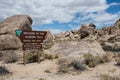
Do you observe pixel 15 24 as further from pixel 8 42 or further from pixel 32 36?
pixel 32 36

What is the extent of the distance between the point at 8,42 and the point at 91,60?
33.3 ft

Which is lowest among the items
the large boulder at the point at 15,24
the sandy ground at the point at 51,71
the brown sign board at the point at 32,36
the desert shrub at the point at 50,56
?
the sandy ground at the point at 51,71

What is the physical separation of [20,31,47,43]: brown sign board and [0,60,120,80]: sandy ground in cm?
162

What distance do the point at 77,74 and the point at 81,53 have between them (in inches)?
129

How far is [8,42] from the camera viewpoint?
74.6ft

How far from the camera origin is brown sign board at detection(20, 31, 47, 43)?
1602cm

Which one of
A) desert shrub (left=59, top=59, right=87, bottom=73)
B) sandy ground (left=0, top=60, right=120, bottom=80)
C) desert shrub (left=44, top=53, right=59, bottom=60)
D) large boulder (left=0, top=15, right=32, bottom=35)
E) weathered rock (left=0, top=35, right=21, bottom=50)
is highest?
large boulder (left=0, top=15, right=32, bottom=35)

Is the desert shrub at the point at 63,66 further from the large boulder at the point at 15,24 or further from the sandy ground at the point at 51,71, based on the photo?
the large boulder at the point at 15,24

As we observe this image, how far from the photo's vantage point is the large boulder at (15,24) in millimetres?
24609

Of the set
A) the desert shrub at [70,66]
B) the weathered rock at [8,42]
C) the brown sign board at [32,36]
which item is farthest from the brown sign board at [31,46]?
the weathered rock at [8,42]

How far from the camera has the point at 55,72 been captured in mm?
13258

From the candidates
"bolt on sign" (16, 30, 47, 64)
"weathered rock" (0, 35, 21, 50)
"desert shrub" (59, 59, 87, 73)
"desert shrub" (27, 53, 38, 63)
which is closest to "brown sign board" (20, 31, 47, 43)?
"bolt on sign" (16, 30, 47, 64)

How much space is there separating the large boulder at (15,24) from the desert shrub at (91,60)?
36.0ft

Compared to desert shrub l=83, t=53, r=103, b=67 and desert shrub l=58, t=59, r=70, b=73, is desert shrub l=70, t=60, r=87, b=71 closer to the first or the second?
desert shrub l=58, t=59, r=70, b=73
